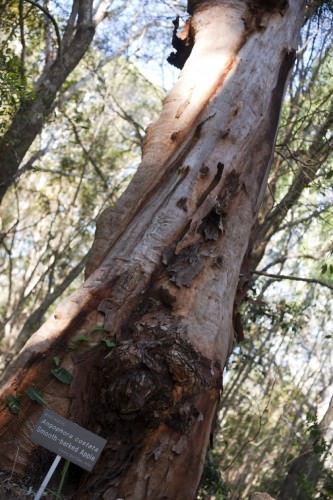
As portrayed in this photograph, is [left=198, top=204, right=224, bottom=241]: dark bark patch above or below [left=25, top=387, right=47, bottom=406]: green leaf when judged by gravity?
above

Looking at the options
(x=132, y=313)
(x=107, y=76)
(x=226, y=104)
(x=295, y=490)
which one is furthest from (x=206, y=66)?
(x=107, y=76)

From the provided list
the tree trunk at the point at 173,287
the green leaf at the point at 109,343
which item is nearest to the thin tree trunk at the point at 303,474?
the tree trunk at the point at 173,287

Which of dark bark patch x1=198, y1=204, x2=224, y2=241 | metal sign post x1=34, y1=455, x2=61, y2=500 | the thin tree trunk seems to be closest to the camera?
metal sign post x1=34, y1=455, x2=61, y2=500

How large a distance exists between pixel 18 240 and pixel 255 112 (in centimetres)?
1453

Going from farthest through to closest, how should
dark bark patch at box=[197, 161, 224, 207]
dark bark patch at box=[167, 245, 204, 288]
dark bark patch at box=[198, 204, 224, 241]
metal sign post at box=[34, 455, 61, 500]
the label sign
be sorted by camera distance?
dark bark patch at box=[197, 161, 224, 207]
dark bark patch at box=[198, 204, 224, 241]
dark bark patch at box=[167, 245, 204, 288]
the label sign
metal sign post at box=[34, 455, 61, 500]

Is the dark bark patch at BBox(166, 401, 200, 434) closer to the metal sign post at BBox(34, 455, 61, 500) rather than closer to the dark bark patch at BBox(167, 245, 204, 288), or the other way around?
the metal sign post at BBox(34, 455, 61, 500)

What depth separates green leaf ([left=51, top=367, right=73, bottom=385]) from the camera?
302 cm

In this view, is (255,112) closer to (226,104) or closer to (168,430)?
(226,104)

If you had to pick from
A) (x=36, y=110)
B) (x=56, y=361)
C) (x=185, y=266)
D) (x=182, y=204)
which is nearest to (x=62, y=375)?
(x=56, y=361)

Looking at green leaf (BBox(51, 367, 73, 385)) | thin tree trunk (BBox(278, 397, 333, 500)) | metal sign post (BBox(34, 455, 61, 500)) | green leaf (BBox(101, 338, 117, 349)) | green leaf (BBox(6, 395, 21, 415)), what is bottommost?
metal sign post (BBox(34, 455, 61, 500))

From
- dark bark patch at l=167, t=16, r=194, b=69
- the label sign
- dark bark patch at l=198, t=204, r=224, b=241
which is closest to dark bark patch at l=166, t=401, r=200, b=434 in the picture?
the label sign

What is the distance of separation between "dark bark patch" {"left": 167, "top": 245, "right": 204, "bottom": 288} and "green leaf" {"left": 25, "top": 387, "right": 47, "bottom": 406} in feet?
2.87

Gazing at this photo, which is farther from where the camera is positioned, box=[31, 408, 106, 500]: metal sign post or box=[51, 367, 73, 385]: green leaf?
box=[51, 367, 73, 385]: green leaf

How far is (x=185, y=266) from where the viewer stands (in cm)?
339
